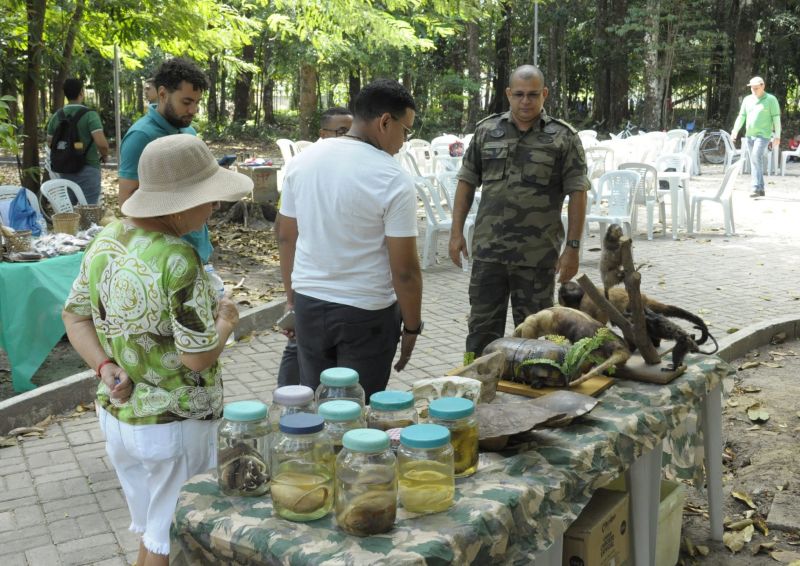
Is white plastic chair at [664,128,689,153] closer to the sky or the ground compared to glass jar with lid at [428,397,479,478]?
closer to the sky

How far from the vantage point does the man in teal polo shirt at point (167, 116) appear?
14.7ft

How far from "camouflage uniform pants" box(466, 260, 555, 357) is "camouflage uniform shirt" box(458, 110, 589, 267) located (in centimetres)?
6

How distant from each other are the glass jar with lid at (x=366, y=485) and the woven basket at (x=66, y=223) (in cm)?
496

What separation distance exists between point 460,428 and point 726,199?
1053cm

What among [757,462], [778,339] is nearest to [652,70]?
[778,339]

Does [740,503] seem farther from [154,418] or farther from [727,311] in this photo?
[727,311]

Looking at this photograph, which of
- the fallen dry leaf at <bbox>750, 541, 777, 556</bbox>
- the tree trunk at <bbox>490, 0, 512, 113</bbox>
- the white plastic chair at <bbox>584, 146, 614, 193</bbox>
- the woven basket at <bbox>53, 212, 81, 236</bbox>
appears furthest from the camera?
the tree trunk at <bbox>490, 0, 512, 113</bbox>

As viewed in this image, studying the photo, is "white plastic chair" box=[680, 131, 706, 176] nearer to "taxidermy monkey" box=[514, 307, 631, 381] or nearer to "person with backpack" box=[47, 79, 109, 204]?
"person with backpack" box=[47, 79, 109, 204]

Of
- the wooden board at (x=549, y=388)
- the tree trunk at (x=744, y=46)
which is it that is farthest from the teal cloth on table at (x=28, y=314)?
the tree trunk at (x=744, y=46)

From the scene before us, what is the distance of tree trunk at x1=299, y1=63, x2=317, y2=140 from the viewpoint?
21.6 m

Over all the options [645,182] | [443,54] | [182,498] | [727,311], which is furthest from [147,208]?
[443,54]

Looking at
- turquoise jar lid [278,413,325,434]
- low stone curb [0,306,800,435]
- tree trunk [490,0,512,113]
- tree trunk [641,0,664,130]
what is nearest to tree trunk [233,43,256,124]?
tree trunk [490,0,512,113]

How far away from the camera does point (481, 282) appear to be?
16.3ft

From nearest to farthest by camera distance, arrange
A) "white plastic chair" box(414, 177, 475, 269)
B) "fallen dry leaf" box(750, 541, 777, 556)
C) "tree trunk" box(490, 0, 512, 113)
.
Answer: "fallen dry leaf" box(750, 541, 777, 556) < "white plastic chair" box(414, 177, 475, 269) < "tree trunk" box(490, 0, 512, 113)
